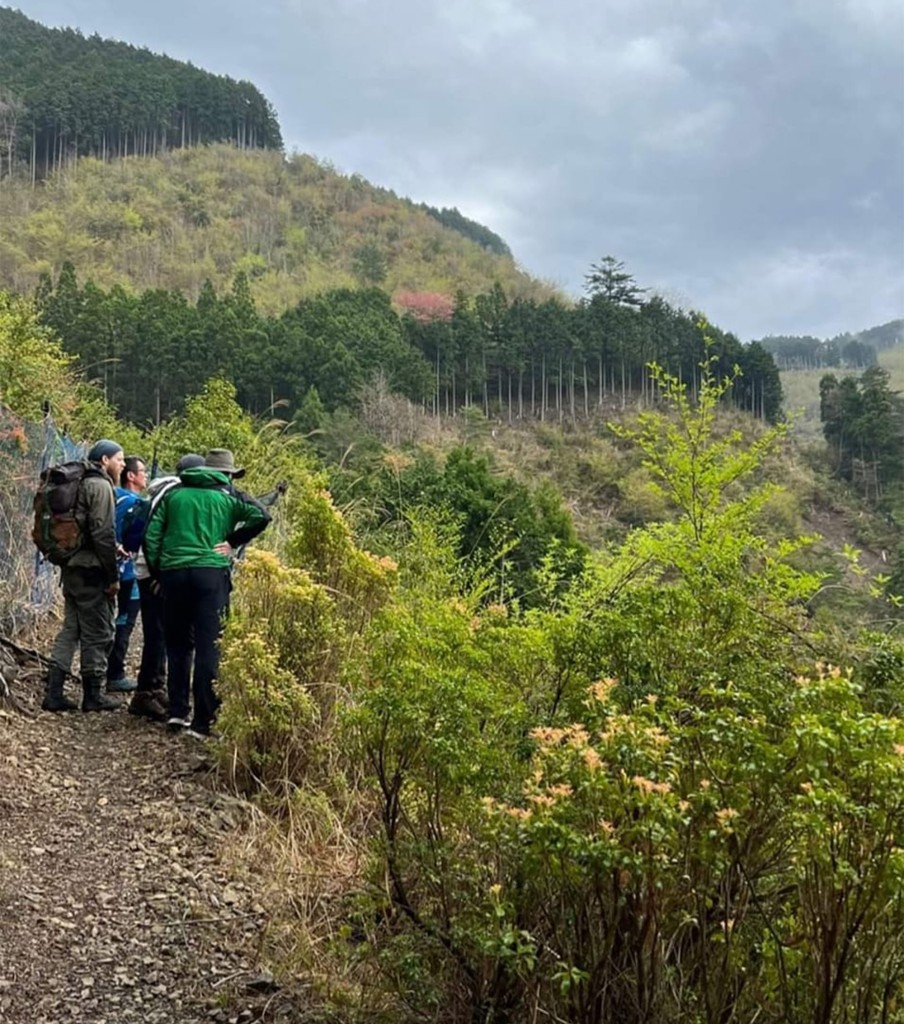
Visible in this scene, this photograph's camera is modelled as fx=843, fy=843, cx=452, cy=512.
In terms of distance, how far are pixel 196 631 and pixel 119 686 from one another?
1261 mm

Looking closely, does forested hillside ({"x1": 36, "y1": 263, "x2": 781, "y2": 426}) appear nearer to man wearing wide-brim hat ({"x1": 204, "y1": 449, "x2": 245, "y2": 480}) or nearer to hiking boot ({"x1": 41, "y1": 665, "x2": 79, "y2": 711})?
hiking boot ({"x1": 41, "y1": 665, "x2": 79, "y2": 711})

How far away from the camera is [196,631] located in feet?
13.9

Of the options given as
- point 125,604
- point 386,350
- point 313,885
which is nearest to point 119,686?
point 125,604

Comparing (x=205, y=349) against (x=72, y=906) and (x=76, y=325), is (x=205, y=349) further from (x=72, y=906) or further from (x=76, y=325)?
(x=72, y=906)

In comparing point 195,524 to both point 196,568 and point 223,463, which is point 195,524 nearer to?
point 196,568

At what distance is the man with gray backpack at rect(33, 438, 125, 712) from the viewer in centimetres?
445

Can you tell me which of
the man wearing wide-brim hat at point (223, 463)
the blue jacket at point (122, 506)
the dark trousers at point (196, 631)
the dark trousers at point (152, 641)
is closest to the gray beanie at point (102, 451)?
the blue jacket at point (122, 506)

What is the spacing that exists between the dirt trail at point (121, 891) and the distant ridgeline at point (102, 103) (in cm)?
7666

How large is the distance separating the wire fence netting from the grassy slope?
4685 cm

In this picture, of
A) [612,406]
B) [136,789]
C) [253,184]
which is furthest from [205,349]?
[253,184]

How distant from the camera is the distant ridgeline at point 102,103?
69.8 metres

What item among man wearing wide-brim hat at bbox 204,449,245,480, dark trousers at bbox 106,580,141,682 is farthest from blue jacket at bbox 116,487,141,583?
man wearing wide-brim hat at bbox 204,449,245,480

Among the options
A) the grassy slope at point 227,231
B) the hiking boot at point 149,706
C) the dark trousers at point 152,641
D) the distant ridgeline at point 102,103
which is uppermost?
the distant ridgeline at point 102,103

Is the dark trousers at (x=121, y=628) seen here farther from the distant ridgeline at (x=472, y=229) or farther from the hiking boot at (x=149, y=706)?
the distant ridgeline at (x=472, y=229)
